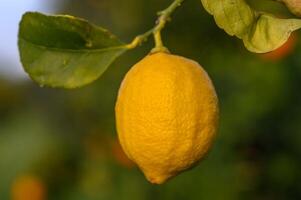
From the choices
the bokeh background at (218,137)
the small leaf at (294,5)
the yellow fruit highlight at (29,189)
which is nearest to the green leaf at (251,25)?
the small leaf at (294,5)

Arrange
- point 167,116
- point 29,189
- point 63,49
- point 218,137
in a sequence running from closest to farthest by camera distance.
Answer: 1. point 167,116
2. point 63,49
3. point 218,137
4. point 29,189

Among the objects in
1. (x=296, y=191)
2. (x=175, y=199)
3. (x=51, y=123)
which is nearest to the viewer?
(x=175, y=199)

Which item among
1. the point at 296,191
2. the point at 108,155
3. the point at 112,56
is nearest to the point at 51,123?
the point at 108,155

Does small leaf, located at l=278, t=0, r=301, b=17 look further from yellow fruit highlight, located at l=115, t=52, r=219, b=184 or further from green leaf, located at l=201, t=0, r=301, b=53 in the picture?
yellow fruit highlight, located at l=115, t=52, r=219, b=184

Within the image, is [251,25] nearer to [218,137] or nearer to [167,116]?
[167,116]

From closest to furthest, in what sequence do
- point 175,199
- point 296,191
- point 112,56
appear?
point 112,56
point 175,199
point 296,191

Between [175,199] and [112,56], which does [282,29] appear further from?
[175,199]

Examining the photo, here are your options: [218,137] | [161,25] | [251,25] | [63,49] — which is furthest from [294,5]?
[218,137]
